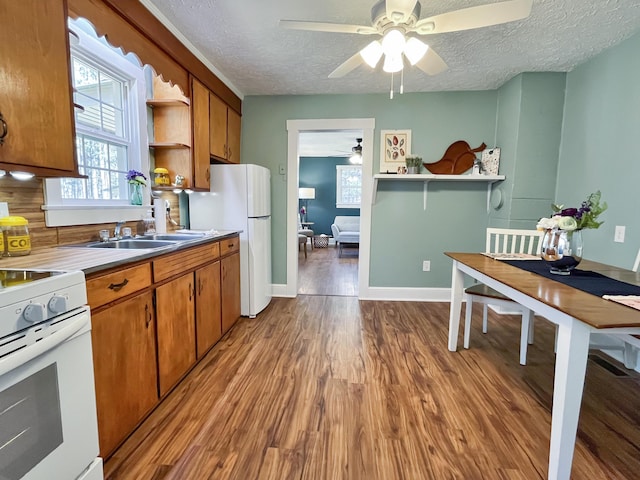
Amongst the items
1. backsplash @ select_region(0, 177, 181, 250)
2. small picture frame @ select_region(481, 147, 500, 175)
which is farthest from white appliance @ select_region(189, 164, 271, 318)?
small picture frame @ select_region(481, 147, 500, 175)

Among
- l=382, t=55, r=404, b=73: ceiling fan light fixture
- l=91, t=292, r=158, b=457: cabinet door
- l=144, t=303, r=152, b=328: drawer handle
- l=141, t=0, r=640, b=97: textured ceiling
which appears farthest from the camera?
l=141, t=0, r=640, b=97: textured ceiling

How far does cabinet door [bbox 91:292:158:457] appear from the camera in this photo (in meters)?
1.21

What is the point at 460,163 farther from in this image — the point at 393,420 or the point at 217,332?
the point at 217,332

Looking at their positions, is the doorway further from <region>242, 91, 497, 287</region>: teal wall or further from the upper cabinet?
the upper cabinet

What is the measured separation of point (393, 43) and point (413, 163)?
5.62 ft

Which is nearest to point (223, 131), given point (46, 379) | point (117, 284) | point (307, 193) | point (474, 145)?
point (117, 284)

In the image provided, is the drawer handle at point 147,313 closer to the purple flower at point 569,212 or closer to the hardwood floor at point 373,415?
the hardwood floor at point 373,415

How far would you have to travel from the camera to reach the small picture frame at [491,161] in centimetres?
318

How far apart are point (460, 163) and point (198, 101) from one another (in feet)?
8.99

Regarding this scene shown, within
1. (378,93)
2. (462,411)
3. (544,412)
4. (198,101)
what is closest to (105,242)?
(198,101)

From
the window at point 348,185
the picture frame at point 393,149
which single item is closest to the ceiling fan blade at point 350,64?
the picture frame at point 393,149

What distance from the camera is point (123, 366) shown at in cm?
133

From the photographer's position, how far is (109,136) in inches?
80.7

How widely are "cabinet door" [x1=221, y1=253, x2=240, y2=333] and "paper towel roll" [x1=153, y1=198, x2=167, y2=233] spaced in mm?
552
